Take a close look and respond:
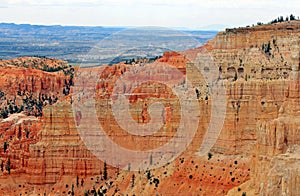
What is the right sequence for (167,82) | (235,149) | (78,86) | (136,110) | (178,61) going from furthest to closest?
(78,86)
(178,61)
(167,82)
(136,110)
(235,149)

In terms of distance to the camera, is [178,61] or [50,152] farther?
[178,61]

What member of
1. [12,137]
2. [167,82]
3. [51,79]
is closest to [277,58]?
[167,82]

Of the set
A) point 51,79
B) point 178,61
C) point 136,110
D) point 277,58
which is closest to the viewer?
point 136,110

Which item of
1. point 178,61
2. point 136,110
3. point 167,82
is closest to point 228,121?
point 136,110

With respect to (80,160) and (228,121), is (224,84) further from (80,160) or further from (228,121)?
(80,160)

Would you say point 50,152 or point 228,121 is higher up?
point 228,121

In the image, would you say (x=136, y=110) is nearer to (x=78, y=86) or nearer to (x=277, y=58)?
(x=277, y=58)
